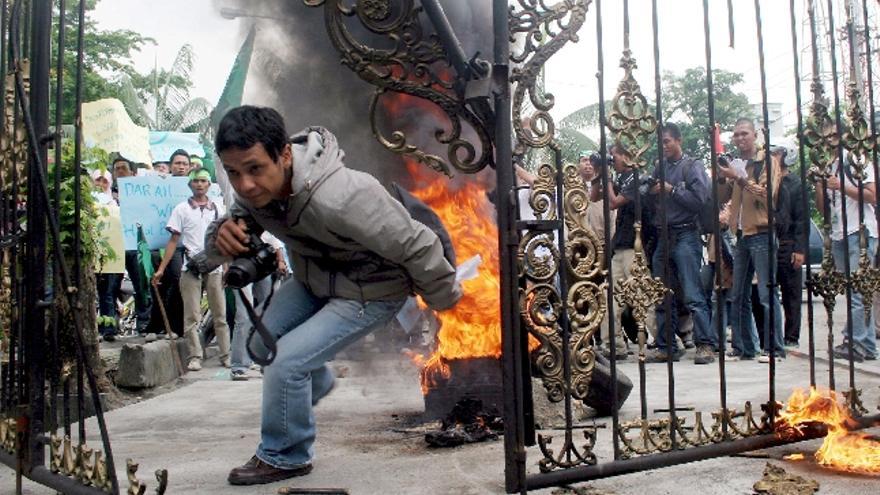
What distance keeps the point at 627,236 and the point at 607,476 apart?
17.1ft

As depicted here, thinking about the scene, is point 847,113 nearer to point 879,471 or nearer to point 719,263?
point 719,263

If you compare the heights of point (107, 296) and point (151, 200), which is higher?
point (151, 200)

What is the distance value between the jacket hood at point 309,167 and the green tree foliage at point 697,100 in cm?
3207

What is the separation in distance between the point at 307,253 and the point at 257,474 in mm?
1058

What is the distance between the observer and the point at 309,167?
3.78 m

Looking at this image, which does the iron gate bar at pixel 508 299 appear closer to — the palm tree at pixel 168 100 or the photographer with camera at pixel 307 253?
the photographer with camera at pixel 307 253

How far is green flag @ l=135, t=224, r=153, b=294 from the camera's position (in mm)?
10367

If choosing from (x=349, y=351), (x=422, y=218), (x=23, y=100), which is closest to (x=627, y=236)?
(x=349, y=351)

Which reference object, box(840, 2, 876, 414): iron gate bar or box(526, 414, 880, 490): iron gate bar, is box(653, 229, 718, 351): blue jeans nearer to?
box(840, 2, 876, 414): iron gate bar

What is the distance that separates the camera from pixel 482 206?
558 cm

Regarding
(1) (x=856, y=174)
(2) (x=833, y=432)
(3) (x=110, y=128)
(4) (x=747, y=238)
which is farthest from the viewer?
(3) (x=110, y=128)

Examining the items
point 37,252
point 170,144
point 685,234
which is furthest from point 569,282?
point 170,144

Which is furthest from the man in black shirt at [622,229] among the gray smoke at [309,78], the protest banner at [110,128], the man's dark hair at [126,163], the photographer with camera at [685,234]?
the protest banner at [110,128]

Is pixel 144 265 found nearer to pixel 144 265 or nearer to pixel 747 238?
pixel 144 265
